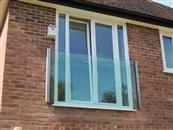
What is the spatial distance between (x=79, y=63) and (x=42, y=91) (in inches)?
47.8

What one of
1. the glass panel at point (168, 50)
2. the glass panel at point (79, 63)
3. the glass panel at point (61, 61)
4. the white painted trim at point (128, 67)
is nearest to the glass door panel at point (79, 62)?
the glass panel at point (79, 63)

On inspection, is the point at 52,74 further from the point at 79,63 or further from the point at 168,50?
the point at 168,50

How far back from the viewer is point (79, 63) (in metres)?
7.84

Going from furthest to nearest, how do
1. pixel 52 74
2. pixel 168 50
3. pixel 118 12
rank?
1. pixel 168 50
2. pixel 118 12
3. pixel 52 74

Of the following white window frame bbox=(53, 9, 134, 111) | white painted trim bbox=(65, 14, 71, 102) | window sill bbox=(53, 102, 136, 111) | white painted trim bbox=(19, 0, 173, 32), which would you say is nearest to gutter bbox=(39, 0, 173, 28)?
white painted trim bbox=(19, 0, 173, 32)

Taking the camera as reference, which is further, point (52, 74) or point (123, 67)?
point (123, 67)

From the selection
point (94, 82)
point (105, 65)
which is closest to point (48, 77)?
point (94, 82)

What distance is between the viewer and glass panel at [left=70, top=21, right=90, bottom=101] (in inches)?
298

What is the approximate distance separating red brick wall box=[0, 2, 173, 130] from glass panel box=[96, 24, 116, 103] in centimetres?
43

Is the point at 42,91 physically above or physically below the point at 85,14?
below

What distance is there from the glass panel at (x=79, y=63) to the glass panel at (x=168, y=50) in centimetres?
269

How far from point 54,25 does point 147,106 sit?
3171 millimetres

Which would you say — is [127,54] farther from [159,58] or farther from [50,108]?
[50,108]

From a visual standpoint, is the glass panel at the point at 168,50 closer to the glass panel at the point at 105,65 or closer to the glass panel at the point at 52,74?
the glass panel at the point at 105,65
